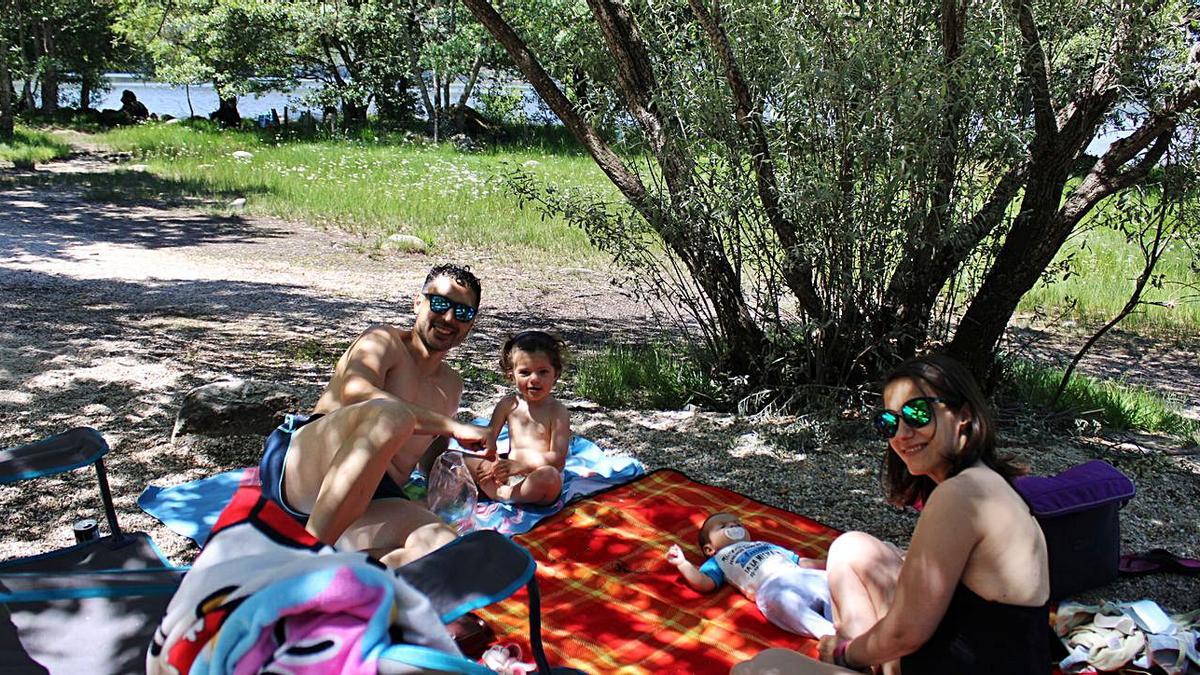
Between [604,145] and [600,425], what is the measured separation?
5.14 feet

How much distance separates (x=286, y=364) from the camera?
6.80 meters

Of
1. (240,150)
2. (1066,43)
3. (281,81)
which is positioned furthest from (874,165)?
(281,81)

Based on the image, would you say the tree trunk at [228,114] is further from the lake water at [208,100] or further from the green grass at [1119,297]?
the green grass at [1119,297]

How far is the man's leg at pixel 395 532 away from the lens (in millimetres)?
3346

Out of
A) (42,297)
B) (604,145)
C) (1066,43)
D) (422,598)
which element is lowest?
(42,297)

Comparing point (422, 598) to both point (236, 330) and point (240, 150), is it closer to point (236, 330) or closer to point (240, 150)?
point (236, 330)

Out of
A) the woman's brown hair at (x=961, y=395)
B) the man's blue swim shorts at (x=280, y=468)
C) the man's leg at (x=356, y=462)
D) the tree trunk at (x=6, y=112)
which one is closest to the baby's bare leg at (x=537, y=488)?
the man's blue swim shorts at (x=280, y=468)

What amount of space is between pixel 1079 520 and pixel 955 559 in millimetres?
1430

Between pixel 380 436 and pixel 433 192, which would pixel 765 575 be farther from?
pixel 433 192

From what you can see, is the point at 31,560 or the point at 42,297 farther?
the point at 42,297

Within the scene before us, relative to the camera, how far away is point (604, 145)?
238 inches

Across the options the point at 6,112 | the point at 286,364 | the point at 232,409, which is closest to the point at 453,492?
the point at 232,409

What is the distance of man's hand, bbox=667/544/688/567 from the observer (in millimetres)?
3766

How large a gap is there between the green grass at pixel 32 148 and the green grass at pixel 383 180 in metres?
1.03
